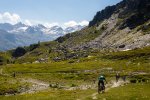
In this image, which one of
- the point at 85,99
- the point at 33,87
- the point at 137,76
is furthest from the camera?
the point at 137,76

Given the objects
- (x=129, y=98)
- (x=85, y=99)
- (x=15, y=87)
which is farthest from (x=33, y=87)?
(x=129, y=98)

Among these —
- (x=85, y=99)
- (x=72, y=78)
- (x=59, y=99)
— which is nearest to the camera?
(x=85, y=99)

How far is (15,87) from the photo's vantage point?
8569 cm

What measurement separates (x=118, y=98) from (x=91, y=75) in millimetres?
65271

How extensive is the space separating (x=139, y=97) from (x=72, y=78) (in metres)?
65.5

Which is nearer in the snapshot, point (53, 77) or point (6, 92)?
point (6, 92)

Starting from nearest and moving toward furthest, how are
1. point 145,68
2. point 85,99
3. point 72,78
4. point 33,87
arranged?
point 85,99, point 33,87, point 72,78, point 145,68

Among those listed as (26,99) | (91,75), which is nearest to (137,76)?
(91,75)

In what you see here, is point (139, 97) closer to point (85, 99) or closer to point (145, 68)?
point (85, 99)

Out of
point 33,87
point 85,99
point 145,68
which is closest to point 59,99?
point 85,99

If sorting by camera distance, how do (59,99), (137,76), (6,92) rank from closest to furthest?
(59,99)
(6,92)
(137,76)

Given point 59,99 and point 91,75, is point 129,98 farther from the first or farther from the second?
point 91,75

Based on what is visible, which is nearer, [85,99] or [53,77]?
[85,99]

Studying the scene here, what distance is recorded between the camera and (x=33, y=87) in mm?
90062
